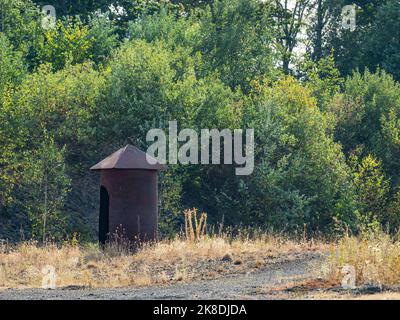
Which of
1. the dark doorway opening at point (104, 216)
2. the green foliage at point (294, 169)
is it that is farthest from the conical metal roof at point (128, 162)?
the green foliage at point (294, 169)

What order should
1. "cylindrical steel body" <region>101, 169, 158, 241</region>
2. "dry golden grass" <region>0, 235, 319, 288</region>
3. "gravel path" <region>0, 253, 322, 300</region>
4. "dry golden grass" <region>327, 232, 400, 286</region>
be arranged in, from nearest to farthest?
"gravel path" <region>0, 253, 322, 300</region> < "dry golden grass" <region>327, 232, 400, 286</region> < "dry golden grass" <region>0, 235, 319, 288</region> < "cylindrical steel body" <region>101, 169, 158, 241</region>

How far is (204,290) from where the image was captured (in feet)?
54.5

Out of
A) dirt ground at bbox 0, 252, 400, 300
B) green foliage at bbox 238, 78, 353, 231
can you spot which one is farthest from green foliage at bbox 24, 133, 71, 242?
dirt ground at bbox 0, 252, 400, 300

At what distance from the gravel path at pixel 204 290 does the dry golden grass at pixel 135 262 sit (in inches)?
36.5

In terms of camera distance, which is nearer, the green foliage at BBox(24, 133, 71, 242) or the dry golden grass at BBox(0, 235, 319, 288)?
the dry golden grass at BBox(0, 235, 319, 288)

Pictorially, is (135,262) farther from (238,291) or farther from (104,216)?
(238,291)

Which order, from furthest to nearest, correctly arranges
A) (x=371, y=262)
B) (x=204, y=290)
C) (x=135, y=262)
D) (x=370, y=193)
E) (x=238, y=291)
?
(x=370, y=193) → (x=135, y=262) → (x=371, y=262) → (x=204, y=290) → (x=238, y=291)

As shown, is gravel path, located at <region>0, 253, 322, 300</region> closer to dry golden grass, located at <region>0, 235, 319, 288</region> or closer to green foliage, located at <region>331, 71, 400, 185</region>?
dry golden grass, located at <region>0, 235, 319, 288</region>

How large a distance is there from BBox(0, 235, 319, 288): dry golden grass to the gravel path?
0.93 meters

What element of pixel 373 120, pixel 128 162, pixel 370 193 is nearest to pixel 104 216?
pixel 128 162

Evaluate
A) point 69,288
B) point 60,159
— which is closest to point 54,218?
point 60,159

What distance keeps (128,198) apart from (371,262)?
8.78m

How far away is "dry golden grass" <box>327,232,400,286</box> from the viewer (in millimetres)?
16625

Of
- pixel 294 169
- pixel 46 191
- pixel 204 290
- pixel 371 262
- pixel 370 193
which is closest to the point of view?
pixel 204 290
